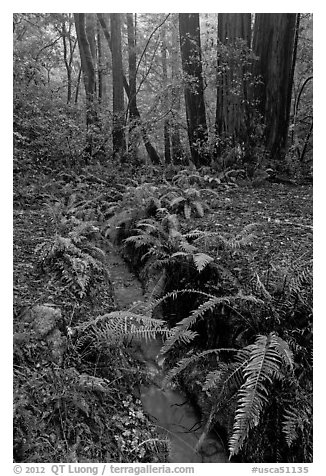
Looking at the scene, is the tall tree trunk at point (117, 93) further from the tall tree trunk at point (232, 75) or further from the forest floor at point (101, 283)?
the tall tree trunk at point (232, 75)

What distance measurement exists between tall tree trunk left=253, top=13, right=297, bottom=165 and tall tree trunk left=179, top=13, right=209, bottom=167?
139 centimetres

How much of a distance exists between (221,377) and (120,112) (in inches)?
328

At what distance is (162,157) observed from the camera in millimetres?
11867

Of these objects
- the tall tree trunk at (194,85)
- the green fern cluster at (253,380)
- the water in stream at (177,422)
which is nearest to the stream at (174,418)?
the water in stream at (177,422)

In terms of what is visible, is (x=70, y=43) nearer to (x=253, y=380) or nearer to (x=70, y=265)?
(x=70, y=265)

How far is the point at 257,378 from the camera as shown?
2684 millimetres

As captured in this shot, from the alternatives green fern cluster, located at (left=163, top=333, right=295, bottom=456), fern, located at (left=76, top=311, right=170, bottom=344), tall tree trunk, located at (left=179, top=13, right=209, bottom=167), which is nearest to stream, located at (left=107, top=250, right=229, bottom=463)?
green fern cluster, located at (left=163, top=333, right=295, bottom=456)

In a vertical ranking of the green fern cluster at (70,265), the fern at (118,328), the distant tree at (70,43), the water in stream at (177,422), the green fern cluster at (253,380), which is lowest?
the water in stream at (177,422)

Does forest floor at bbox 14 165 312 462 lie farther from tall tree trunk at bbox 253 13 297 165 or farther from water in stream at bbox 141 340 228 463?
tall tree trunk at bbox 253 13 297 165

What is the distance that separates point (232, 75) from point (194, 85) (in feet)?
3.07

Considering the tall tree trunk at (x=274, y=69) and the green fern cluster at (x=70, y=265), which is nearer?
the green fern cluster at (x=70, y=265)

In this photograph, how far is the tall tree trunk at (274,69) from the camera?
8.38 m

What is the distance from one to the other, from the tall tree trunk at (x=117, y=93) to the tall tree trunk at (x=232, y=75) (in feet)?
8.76
